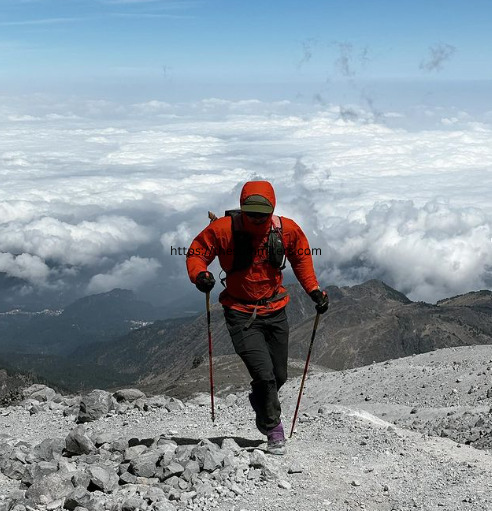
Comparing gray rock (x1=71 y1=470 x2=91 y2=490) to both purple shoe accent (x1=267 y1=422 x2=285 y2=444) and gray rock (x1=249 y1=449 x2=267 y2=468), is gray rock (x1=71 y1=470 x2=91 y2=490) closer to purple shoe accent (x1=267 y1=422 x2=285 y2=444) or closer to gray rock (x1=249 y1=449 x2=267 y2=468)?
gray rock (x1=249 y1=449 x2=267 y2=468)

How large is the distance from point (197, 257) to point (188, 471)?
320 centimetres

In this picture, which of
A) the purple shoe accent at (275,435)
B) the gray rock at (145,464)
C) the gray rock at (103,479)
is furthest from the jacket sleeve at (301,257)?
the gray rock at (103,479)

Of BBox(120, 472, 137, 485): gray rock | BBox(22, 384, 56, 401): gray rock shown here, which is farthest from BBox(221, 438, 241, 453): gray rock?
BBox(22, 384, 56, 401): gray rock

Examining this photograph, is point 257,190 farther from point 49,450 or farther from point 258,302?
point 49,450

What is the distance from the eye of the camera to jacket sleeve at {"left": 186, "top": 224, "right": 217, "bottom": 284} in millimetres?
11695

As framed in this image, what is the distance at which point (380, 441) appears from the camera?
13078 millimetres

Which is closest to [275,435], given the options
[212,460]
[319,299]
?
[212,460]

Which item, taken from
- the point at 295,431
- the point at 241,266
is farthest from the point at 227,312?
the point at 295,431

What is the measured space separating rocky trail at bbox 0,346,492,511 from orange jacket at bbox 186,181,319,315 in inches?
92.2

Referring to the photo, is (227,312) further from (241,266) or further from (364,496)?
(364,496)

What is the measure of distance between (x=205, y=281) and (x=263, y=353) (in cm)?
150

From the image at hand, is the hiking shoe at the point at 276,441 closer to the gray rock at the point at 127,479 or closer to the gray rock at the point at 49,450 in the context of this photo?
the gray rock at the point at 127,479

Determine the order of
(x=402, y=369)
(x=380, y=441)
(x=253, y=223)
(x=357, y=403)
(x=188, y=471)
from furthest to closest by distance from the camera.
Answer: (x=402, y=369), (x=357, y=403), (x=380, y=441), (x=253, y=223), (x=188, y=471)

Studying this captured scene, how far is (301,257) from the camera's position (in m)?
12.0
